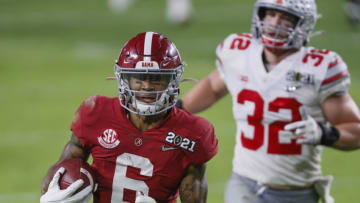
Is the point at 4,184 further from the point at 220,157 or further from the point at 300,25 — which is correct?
the point at 300,25

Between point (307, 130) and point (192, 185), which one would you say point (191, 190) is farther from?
point (307, 130)

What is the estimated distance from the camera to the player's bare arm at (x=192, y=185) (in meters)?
3.03

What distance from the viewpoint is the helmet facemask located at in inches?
114

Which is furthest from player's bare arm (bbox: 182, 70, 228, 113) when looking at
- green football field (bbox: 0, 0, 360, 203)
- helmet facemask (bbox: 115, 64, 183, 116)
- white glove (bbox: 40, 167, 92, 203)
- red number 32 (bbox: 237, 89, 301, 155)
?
green football field (bbox: 0, 0, 360, 203)

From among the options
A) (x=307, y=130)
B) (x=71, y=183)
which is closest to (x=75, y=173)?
(x=71, y=183)

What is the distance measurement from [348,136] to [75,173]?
154 centimetres

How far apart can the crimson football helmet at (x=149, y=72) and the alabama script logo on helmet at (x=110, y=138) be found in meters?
0.14

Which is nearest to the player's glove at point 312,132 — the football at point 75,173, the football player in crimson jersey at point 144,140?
the football player in crimson jersey at point 144,140

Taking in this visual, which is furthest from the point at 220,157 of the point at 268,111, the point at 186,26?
the point at 186,26

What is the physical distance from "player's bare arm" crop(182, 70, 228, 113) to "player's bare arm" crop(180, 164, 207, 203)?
928 millimetres

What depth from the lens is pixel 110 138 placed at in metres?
3.01

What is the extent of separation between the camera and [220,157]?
20.4 feet

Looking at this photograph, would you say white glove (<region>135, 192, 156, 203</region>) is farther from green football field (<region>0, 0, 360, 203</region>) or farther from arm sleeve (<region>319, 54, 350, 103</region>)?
green football field (<region>0, 0, 360, 203</region>)

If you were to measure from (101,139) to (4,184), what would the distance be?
9.24 ft
